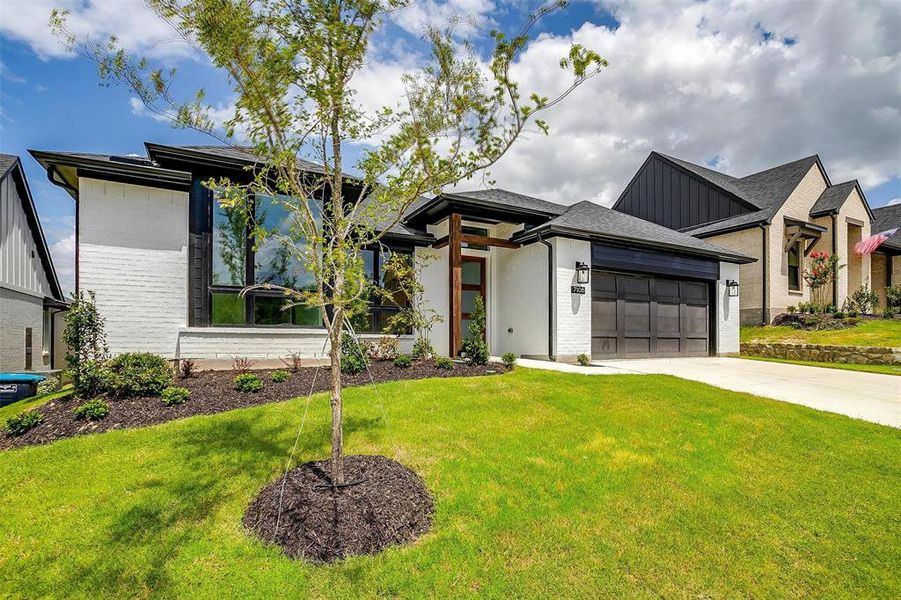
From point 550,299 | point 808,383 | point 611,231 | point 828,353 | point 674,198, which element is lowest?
point 808,383

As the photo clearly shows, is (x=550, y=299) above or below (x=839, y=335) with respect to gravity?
above

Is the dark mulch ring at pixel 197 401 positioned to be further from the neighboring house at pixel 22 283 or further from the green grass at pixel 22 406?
the neighboring house at pixel 22 283

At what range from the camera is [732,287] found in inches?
515

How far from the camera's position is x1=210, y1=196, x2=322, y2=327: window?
8.11 m

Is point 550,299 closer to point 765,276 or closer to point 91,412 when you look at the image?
point 91,412

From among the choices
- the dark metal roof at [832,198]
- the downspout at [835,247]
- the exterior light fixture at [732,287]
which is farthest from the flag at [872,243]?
the exterior light fixture at [732,287]

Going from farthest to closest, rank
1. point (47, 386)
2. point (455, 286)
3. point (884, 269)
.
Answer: point (884, 269) → point (455, 286) → point (47, 386)

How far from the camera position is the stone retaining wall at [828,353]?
1059 centimetres

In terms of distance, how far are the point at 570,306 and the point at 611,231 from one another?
101 inches

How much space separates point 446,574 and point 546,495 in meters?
1.27

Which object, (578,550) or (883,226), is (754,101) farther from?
(883,226)

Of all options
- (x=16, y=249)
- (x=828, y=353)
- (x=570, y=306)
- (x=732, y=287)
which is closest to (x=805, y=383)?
(x=570, y=306)

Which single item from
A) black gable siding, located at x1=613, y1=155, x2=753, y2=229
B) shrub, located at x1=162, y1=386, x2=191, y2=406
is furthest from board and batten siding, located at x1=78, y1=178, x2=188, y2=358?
black gable siding, located at x1=613, y1=155, x2=753, y2=229

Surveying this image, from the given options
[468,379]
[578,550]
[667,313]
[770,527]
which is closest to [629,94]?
[667,313]
